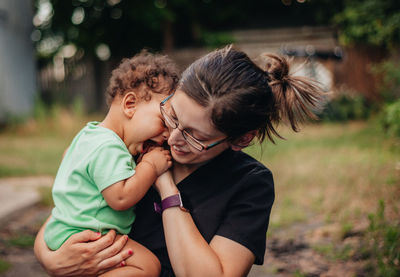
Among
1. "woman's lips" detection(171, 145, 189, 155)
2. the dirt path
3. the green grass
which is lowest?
the green grass

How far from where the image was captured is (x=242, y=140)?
1.69 meters

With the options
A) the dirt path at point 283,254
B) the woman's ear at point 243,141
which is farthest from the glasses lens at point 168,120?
the dirt path at point 283,254

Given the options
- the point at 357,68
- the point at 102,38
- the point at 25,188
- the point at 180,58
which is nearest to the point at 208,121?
the point at 25,188

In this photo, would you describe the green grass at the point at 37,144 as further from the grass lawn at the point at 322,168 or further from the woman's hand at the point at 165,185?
the woman's hand at the point at 165,185

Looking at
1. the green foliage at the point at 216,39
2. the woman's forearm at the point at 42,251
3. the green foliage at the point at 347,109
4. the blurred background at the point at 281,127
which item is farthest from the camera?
the green foliage at the point at 216,39

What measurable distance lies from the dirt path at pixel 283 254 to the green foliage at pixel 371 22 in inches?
175

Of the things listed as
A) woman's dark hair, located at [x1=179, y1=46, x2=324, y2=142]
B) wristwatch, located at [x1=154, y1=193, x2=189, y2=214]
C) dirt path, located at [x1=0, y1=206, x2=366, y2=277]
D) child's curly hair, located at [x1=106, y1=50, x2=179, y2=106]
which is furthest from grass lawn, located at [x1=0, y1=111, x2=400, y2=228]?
wristwatch, located at [x1=154, y1=193, x2=189, y2=214]

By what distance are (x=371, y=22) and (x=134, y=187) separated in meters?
7.68

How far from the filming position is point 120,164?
168 cm

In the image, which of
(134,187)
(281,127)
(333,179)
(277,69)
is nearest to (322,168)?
(333,179)

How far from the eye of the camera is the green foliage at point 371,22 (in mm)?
7176

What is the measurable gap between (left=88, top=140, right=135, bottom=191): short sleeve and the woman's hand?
113mm

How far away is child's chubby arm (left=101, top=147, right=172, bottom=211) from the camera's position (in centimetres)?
163

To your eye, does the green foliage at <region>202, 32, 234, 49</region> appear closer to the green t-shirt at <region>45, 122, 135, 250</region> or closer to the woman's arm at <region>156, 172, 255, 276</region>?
the green t-shirt at <region>45, 122, 135, 250</region>
